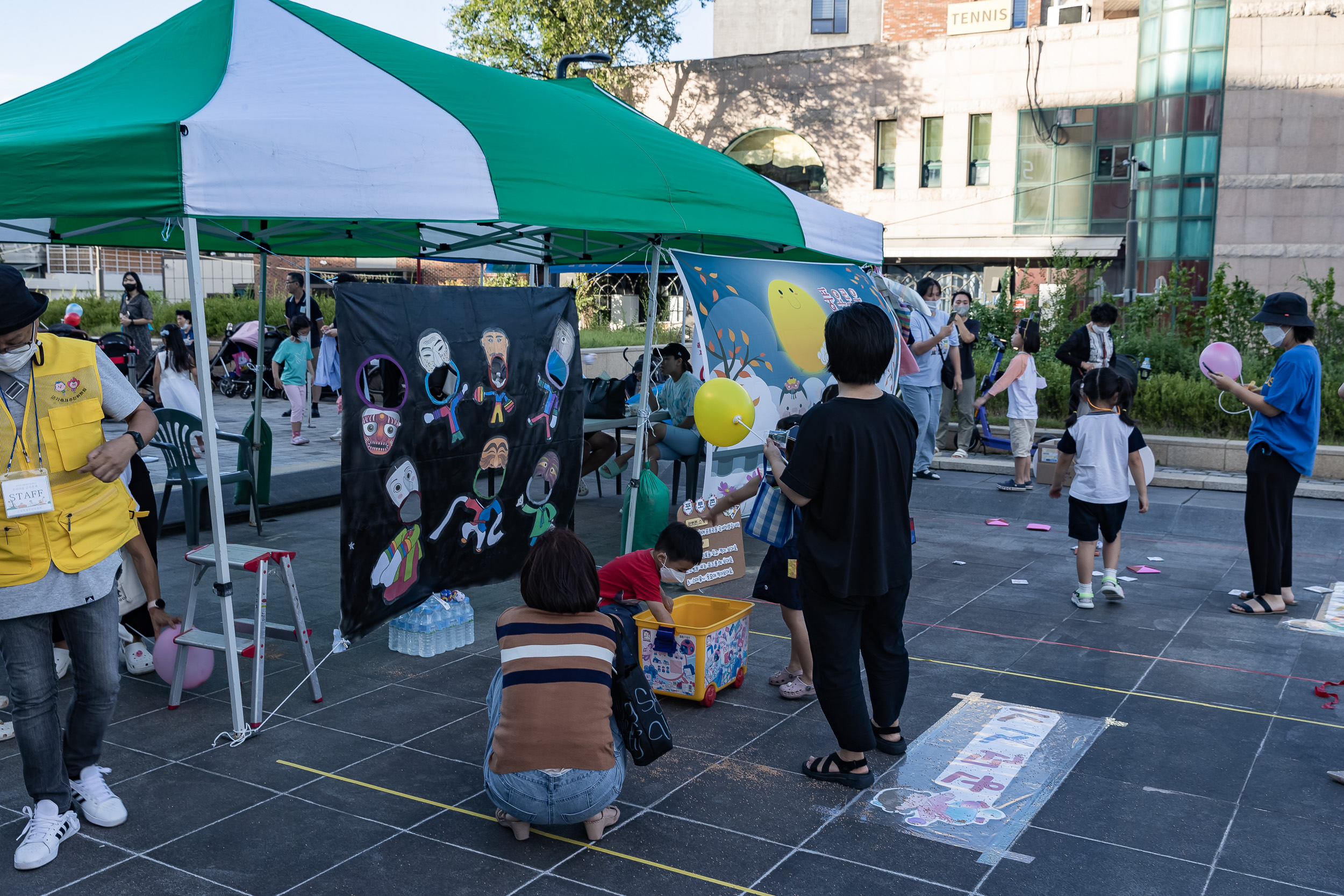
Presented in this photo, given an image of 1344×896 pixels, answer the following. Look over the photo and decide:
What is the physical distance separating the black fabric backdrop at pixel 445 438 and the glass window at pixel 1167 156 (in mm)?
25661

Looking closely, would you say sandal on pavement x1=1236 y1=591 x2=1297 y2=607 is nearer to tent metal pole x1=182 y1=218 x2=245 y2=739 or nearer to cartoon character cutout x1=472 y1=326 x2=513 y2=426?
cartoon character cutout x1=472 y1=326 x2=513 y2=426

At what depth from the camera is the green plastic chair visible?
7.88 metres

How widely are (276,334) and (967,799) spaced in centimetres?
1679

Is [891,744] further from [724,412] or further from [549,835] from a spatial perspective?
[724,412]

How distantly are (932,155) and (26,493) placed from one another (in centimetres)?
3066

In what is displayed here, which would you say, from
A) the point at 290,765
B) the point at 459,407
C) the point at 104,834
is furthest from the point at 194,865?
the point at 459,407

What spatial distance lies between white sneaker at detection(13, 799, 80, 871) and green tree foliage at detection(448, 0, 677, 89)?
27634 mm

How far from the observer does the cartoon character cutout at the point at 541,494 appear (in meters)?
6.16

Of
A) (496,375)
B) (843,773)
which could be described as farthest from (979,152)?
(843,773)

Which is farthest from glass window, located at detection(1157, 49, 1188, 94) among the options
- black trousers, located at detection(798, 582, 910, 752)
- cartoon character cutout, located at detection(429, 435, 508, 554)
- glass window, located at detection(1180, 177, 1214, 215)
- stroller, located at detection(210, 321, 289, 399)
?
black trousers, located at detection(798, 582, 910, 752)

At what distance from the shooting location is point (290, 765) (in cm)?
443

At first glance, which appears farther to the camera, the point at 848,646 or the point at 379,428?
the point at 379,428

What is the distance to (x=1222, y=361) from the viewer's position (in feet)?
22.3

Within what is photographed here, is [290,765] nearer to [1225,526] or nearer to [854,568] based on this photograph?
[854,568]
